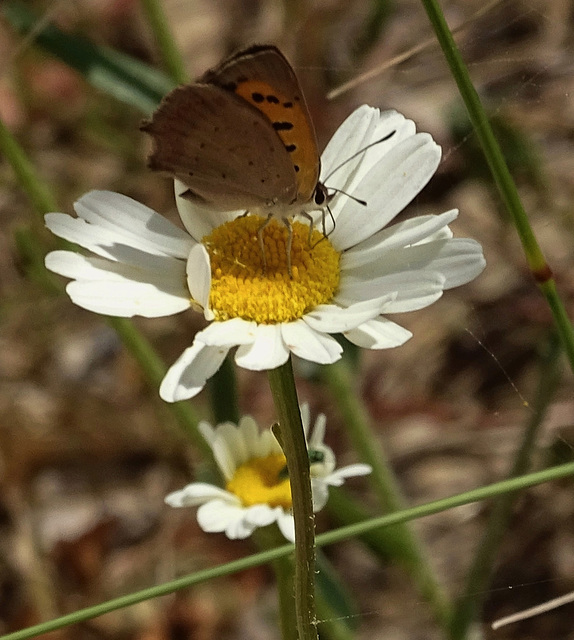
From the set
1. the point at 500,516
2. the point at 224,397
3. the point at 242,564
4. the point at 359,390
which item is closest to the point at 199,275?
the point at 242,564

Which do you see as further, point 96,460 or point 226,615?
point 96,460

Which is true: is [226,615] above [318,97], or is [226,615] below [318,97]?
below

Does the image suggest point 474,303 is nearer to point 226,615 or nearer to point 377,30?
point 377,30

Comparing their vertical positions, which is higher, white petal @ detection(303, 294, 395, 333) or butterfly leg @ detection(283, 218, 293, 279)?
butterfly leg @ detection(283, 218, 293, 279)

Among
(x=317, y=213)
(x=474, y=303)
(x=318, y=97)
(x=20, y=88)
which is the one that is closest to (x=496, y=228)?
(x=474, y=303)

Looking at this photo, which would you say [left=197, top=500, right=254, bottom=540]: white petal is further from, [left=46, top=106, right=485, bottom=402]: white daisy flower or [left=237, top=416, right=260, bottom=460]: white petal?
[left=46, top=106, right=485, bottom=402]: white daisy flower

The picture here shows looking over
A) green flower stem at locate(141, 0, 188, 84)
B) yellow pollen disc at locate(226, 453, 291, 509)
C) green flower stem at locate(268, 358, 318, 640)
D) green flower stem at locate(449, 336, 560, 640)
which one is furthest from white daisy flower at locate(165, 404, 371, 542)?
green flower stem at locate(141, 0, 188, 84)
